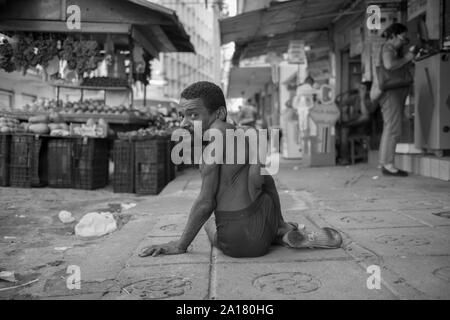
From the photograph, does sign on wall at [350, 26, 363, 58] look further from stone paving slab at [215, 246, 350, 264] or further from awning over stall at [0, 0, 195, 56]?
stone paving slab at [215, 246, 350, 264]

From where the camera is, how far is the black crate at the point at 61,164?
786 centimetres

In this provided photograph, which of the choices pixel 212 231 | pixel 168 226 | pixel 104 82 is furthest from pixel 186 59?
pixel 212 231

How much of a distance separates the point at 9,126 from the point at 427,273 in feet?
26.0

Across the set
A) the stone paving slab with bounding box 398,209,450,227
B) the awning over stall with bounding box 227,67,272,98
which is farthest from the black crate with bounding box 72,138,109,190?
the awning over stall with bounding box 227,67,272,98

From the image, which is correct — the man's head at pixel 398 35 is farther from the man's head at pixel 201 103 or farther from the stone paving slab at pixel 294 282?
the stone paving slab at pixel 294 282

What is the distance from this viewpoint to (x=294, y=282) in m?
2.37

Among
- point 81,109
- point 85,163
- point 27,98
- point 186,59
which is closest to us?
point 85,163

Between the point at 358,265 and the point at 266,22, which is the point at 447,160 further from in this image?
the point at 266,22

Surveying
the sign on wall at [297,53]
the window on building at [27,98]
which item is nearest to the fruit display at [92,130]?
the window on building at [27,98]

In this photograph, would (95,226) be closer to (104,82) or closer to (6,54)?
(104,82)

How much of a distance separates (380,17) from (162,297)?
7853mm

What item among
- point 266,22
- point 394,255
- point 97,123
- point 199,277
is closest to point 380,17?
point 266,22

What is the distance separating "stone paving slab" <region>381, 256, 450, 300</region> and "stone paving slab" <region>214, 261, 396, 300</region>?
210 millimetres

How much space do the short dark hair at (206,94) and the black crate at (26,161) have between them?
601 centimetres
